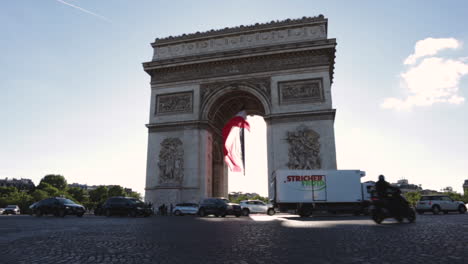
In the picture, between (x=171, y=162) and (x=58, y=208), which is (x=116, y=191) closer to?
(x=171, y=162)

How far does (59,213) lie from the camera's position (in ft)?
57.7

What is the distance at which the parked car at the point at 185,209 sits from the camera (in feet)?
71.3

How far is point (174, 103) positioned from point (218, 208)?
11087 millimetres

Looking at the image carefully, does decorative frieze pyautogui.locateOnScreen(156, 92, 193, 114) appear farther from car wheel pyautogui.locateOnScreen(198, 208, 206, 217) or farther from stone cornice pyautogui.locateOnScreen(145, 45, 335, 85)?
car wheel pyautogui.locateOnScreen(198, 208, 206, 217)

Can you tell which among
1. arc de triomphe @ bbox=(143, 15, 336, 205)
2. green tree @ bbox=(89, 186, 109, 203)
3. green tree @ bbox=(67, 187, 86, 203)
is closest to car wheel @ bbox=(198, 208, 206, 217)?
arc de triomphe @ bbox=(143, 15, 336, 205)

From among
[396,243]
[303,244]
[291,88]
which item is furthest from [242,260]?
[291,88]

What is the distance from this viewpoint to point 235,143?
2600 centimetres

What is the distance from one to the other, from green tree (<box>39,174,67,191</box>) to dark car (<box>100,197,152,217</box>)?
73.4 meters

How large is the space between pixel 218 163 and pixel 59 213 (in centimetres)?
1458

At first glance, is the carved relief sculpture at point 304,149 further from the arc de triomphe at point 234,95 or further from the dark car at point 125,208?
the dark car at point 125,208

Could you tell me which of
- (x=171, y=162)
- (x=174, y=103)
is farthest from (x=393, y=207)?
(x=174, y=103)

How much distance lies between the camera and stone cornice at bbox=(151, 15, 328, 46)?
975 inches

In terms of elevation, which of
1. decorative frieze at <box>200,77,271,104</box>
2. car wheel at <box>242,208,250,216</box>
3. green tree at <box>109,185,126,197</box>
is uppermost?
decorative frieze at <box>200,77,271,104</box>

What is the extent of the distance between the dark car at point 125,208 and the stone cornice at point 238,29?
1473cm
